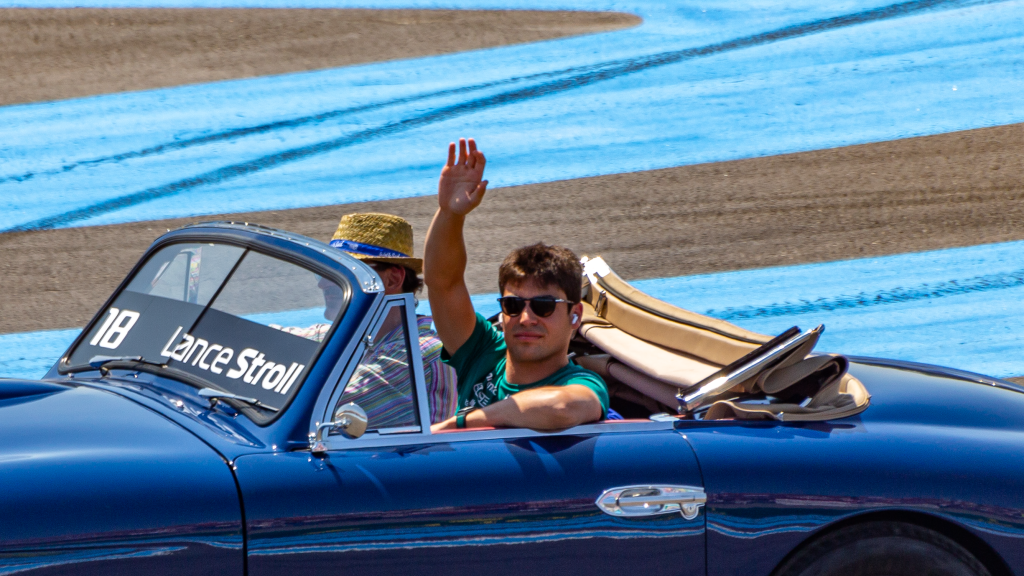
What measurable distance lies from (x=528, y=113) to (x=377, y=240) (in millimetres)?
5647

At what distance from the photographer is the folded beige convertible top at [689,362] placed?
303cm

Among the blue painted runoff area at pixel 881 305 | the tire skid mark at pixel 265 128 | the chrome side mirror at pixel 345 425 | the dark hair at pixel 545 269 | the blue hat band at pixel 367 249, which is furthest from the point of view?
the tire skid mark at pixel 265 128

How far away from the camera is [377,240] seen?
3.69m

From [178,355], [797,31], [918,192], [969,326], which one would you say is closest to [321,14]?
[797,31]

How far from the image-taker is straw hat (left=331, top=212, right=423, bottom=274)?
12.0 ft

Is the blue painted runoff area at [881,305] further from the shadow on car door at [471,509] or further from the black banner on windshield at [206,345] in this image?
the shadow on car door at [471,509]

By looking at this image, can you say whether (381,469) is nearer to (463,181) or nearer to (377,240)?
(463,181)

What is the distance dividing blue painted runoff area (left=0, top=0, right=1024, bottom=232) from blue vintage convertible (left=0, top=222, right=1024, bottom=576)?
4987 millimetres

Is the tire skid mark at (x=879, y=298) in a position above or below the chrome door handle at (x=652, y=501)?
above

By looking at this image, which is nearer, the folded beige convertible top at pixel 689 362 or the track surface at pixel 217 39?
the folded beige convertible top at pixel 689 362

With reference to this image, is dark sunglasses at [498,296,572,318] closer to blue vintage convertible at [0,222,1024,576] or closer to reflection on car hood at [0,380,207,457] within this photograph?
blue vintage convertible at [0,222,1024,576]

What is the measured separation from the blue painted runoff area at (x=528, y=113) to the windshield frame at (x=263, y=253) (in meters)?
4.50

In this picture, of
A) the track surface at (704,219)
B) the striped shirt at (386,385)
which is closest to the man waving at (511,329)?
the striped shirt at (386,385)

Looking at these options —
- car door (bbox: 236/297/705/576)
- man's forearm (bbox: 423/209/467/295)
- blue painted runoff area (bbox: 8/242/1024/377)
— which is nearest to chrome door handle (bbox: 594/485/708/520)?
car door (bbox: 236/297/705/576)
